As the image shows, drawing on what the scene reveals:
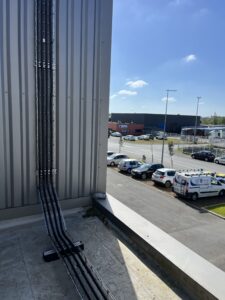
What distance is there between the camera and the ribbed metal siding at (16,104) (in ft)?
13.9

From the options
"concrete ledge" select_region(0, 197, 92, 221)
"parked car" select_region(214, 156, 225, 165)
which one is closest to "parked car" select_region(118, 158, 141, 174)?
"parked car" select_region(214, 156, 225, 165)

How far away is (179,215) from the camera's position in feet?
42.4

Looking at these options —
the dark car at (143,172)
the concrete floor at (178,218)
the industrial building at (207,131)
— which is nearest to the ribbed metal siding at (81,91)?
the concrete floor at (178,218)

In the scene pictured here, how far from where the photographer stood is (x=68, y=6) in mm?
4664

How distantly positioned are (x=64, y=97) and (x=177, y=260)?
354 cm

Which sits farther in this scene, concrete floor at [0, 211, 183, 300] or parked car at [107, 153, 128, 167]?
parked car at [107, 153, 128, 167]

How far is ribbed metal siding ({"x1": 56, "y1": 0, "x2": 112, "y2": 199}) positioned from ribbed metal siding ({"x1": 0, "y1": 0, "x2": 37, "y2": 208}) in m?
0.55

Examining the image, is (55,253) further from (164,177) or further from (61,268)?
(164,177)

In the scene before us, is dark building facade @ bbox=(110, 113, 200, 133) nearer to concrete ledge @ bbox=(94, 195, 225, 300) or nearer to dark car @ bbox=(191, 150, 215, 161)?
dark car @ bbox=(191, 150, 215, 161)

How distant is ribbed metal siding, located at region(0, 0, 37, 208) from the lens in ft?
13.9

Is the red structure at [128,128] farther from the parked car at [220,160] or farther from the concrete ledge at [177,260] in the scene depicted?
the concrete ledge at [177,260]

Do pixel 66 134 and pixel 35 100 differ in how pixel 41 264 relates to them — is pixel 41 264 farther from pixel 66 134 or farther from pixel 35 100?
pixel 35 100

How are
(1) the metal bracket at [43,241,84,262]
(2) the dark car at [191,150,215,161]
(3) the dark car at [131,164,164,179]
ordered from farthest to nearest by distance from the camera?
(2) the dark car at [191,150,215,161], (3) the dark car at [131,164,164,179], (1) the metal bracket at [43,241,84,262]

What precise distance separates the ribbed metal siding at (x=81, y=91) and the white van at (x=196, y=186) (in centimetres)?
1107
